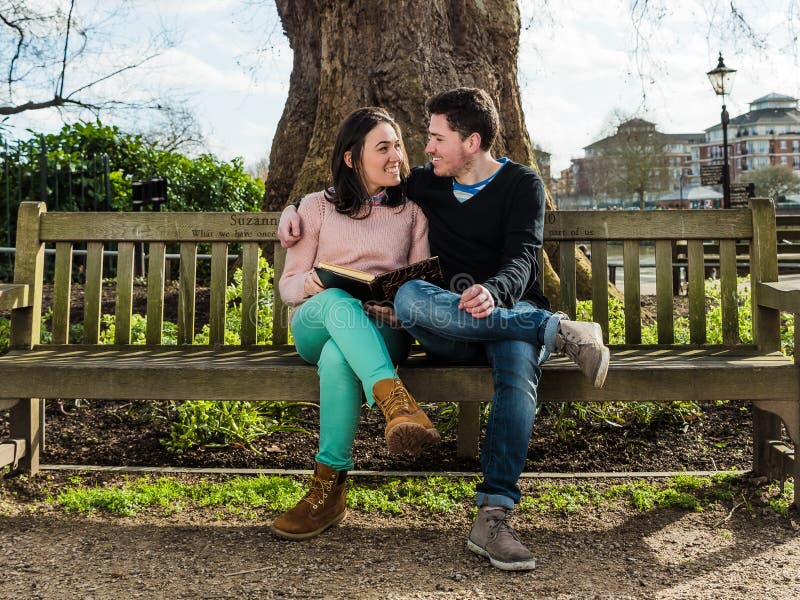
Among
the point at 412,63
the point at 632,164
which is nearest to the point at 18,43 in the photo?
the point at 412,63

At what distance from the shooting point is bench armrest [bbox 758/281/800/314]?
9.85ft

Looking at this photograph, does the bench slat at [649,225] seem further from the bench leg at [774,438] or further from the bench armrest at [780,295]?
the bench leg at [774,438]

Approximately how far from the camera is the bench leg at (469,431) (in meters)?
3.68

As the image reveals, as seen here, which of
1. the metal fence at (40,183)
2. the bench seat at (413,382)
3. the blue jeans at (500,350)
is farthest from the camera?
the metal fence at (40,183)

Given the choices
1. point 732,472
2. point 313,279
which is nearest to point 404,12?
point 313,279

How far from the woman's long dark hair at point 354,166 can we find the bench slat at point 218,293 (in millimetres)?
670

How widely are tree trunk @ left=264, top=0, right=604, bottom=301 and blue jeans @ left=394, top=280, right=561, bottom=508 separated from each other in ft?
6.52

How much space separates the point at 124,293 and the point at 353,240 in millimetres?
1148

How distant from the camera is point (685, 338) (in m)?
4.25

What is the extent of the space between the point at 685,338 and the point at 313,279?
220 cm

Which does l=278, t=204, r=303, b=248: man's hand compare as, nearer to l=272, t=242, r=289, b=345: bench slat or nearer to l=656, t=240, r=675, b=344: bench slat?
l=272, t=242, r=289, b=345: bench slat

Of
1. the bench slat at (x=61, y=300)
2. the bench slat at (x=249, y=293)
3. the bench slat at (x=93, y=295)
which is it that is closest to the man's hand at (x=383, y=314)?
the bench slat at (x=249, y=293)

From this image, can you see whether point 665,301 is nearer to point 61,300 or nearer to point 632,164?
point 61,300

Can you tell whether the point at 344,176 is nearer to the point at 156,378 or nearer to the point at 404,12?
the point at 156,378
